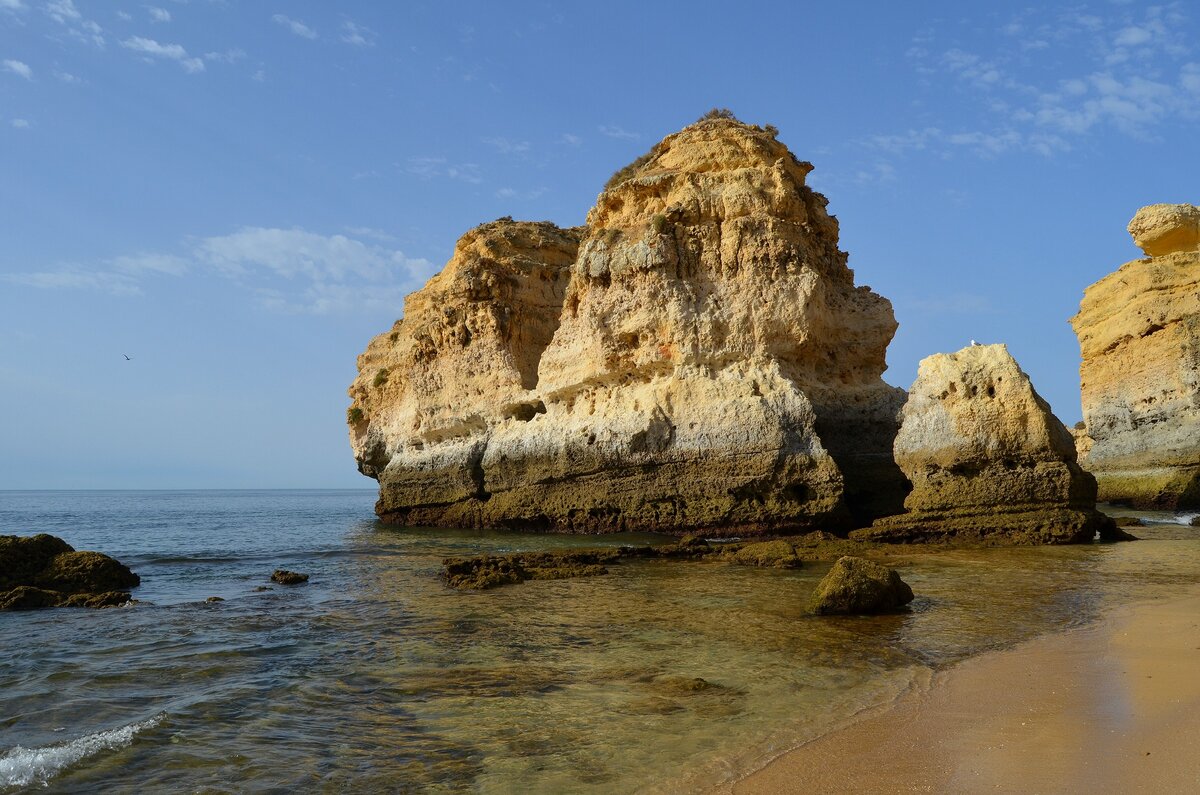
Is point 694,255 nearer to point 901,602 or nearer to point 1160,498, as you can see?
point 901,602

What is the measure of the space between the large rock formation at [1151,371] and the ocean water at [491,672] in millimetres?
15342

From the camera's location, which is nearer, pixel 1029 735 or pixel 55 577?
pixel 1029 735

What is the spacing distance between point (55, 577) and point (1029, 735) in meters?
13.1

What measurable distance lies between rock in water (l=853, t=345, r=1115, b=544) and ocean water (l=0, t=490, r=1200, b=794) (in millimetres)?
2441

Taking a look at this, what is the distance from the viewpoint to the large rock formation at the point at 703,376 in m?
18.8

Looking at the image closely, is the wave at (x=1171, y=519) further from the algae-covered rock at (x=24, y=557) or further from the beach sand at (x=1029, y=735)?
the algae-covered rock at (x=24, y=557)

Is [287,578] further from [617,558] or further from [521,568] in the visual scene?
[617,558]

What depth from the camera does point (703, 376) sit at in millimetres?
20203

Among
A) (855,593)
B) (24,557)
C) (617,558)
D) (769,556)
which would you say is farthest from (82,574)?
(855,593)

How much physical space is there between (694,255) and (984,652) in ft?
50.9

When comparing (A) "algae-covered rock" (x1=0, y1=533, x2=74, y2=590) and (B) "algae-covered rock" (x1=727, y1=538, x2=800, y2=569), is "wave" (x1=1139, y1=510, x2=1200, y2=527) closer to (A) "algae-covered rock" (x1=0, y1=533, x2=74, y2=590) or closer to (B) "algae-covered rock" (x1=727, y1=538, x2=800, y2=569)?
(B) "algae-covered rock" (x1=727, y1=538, x2=800, y2=569)

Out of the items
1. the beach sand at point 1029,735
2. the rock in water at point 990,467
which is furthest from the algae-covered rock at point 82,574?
the rock in water at point 990,467

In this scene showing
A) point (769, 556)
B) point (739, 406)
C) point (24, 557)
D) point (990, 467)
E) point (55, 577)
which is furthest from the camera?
point (739, 406)

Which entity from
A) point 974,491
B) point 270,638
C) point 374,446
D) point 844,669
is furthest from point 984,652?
point 374,446
